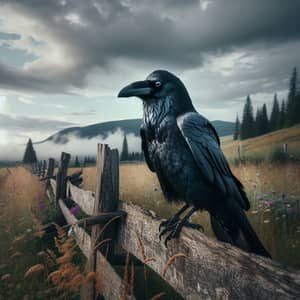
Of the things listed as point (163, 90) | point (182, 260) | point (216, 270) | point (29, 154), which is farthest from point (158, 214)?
point (29, 154)

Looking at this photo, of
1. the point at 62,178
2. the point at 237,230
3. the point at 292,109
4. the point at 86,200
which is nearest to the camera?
the point at 237,230

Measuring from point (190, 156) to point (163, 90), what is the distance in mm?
524

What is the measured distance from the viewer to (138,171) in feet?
20.1

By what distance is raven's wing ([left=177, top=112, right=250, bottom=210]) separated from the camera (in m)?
2.15

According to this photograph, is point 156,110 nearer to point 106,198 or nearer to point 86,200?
point 106,198

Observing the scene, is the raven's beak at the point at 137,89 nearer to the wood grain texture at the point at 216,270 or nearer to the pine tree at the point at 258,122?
the wood grain texture at the point at 216,270

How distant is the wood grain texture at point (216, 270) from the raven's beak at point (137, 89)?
86 centimetres

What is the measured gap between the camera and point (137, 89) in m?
2.21

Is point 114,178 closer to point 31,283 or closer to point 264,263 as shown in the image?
point 31,283

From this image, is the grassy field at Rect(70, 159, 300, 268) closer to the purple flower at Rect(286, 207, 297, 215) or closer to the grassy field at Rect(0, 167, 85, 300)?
the purple flower at Rect(286, 207, 297, 215)

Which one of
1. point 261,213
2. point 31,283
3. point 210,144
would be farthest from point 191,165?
point 31,283

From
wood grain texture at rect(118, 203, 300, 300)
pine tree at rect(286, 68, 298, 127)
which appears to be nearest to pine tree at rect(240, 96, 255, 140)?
pine tree at rect(286, 68, 298, 127)

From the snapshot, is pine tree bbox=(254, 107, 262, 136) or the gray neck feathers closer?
the gray neck feathers

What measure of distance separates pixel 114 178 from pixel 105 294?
3.28ft
